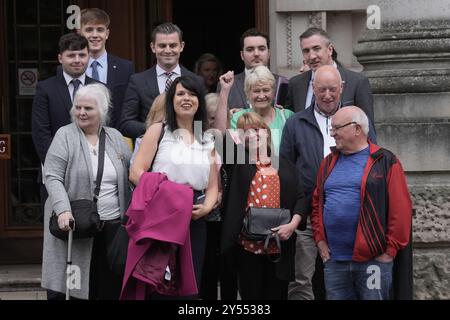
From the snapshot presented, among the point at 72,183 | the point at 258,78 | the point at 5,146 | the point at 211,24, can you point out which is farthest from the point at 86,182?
the point at 211,24

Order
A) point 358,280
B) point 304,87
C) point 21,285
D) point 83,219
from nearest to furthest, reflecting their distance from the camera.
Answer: point 358,280 → point 83,219 → point 304,87 → point 21,285

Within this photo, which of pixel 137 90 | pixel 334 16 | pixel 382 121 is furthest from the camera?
pixel 334 16

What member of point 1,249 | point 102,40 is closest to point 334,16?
point 102,40

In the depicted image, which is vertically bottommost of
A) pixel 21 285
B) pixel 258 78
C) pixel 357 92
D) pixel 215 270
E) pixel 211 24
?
pixel 21 285

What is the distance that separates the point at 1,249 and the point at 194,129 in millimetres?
3925

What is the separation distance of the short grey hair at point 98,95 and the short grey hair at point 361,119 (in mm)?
1649

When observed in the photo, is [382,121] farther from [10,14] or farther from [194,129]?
[10,14]

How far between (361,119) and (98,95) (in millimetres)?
1718

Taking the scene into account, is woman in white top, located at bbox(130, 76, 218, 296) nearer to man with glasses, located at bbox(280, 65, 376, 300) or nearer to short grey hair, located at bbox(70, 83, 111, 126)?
short grey hair, located at bbox(70, 83, 111, 126)

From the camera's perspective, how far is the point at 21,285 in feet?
36.6

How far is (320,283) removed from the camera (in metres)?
9.02

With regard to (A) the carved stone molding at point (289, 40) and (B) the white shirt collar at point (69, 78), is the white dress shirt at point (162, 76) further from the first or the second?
(A) the carved stone molding at point (289, 40)

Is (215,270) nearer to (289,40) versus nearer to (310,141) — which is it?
(310,141)

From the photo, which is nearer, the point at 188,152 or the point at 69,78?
the point at 188,152
